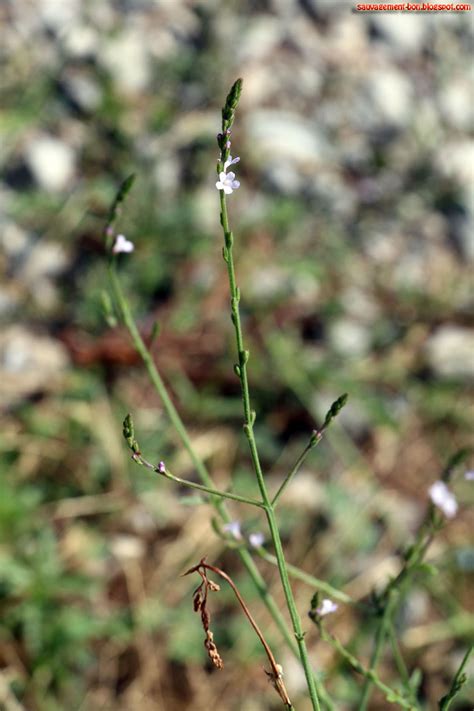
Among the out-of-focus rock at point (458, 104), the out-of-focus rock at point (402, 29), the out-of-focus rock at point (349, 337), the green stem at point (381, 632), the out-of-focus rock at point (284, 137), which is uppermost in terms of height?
the out-of-focus rock at point (402, 29)

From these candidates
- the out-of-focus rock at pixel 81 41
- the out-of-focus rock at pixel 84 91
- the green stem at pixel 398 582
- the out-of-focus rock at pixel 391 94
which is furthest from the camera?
the out-of-focus rock at pixel 391 94

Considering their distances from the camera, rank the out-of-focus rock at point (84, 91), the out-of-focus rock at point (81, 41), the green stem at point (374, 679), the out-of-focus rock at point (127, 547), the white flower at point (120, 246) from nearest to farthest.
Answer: the green stem at point (374, 679) → the white flower at point (120, 246) → the out-of-focus rock at point (127, 547) → the out-of-focus rock at point (84, 91) → the out-of-focus rock at point (81, 41)

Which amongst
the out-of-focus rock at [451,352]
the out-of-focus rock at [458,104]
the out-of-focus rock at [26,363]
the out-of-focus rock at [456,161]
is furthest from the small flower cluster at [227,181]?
the out-of-focus rock at [458,104]

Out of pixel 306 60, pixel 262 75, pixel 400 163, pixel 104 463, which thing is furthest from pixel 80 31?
pixel 104 463

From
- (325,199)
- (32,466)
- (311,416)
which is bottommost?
(32,466)

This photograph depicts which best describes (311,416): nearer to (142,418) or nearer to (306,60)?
(142,418)

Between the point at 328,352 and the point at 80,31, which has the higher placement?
the point at 80,31

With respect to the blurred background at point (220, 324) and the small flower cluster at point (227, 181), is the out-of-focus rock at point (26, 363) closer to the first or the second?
the blurred background at point (220, 324)

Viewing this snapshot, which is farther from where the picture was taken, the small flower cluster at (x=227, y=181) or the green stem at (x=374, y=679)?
the green stem at (x=374, y=679)
